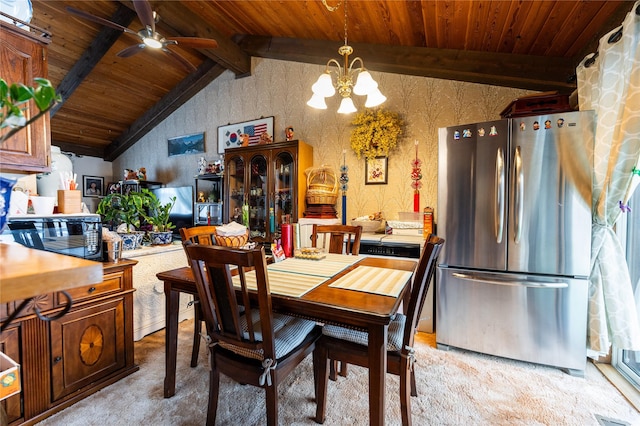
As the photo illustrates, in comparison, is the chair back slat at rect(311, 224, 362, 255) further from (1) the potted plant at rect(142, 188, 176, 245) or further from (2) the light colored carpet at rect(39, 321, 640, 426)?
(1) the potted plant at rect(142, 188, 176, 245)

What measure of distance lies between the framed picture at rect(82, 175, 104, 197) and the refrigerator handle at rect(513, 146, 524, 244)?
23.1ft

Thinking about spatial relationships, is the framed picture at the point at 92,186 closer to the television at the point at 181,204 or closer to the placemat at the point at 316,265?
the television at the point at 181,204

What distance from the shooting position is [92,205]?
5773 millimetres

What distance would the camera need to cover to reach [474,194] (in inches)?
83.6

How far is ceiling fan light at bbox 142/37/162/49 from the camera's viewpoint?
94.3 inches

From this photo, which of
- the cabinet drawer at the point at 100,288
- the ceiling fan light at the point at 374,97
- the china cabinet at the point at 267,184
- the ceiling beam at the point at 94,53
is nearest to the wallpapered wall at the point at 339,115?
the china cabinet at the point at 267,184

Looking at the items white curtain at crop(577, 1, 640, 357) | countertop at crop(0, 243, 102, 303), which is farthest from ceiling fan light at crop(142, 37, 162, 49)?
white curtain at crop(577, 1, 640, 357)

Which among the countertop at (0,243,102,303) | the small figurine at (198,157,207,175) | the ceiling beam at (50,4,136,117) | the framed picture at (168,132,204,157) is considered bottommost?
the countertop at (0,243,102,303)

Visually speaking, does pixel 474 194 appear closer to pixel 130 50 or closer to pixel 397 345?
pixel 397 345

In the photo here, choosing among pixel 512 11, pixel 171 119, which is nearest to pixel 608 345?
pixel 512 11

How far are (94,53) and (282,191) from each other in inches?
122

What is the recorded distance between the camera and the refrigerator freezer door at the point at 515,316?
75.2 inches

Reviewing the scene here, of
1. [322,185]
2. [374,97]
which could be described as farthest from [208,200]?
[374,97]

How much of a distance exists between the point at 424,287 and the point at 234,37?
4176 millimetres
